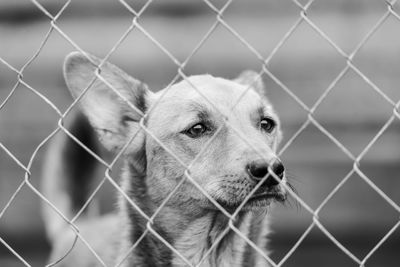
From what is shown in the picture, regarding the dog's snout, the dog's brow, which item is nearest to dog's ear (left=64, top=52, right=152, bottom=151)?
the dog's brow

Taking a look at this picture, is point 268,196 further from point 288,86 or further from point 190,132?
point 288,86

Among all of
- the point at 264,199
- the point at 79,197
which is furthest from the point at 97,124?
the point at 79,197

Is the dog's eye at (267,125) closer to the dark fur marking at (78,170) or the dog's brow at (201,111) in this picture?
the dog's brow at (201,111)

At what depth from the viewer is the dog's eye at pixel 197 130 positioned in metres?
3.27

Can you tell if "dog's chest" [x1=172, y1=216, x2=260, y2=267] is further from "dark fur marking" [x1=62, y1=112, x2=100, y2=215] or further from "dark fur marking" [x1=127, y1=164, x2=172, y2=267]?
"dark fur marking" [x1=62, y1=112, x2=100, y2=215]

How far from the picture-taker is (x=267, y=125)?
3465 millimetres

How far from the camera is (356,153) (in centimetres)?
713

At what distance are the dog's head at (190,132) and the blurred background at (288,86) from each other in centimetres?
344

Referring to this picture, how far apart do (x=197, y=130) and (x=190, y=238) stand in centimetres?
50

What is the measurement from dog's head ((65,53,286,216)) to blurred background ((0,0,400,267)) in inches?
135

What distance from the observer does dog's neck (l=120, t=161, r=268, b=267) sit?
128 inches

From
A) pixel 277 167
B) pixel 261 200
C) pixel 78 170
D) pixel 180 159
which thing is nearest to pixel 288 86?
pixel 78 170

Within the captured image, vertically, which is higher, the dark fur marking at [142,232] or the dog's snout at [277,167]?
the dog's snout at [277,167]

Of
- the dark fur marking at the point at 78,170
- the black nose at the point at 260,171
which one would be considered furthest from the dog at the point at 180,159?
the dark fur marking at the point at 78,170
